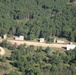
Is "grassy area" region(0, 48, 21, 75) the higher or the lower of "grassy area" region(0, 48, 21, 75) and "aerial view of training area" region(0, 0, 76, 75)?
the lower

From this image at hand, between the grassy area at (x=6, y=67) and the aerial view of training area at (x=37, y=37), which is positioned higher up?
the aerial view of training area at (x=37, y=37)

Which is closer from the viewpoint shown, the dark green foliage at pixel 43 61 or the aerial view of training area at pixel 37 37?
the dark green foliage at pixel 43 61

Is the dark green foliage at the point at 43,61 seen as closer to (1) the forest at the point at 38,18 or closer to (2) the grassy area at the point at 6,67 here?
(2) the grassy area at the point at 6,67

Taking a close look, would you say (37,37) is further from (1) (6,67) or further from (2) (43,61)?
(1) (6,67)

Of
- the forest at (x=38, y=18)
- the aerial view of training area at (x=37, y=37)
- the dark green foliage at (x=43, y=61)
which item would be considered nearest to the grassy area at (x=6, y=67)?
the aerial view of training area at (x=37, y=37)

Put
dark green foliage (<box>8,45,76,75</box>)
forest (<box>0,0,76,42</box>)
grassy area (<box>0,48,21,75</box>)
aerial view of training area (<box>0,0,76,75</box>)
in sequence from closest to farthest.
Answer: dark green foliage (<box>8,45,76,75</box>) → grassy area (<box>0,48,21,75</box>) → aerial view of training area (<box>0,0,76,75</box>) → forest (<box>0,0,76,42</box>)

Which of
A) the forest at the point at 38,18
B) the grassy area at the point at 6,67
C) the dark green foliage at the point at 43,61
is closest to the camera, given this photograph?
the dark green foliage at the point at 43,61

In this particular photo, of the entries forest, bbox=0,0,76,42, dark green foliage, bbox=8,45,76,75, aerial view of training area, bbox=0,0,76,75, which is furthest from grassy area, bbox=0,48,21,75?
forest, bbox=0,0,76,42

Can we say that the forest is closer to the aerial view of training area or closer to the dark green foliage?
the aerial view of training area

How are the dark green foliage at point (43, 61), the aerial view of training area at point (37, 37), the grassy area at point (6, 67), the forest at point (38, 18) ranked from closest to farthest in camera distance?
the dark green foliage at point (43, 61) < the grassy area at point (6, 67) < the aerial view of training area at point (37, 37) < the forest at point (38, 18)
